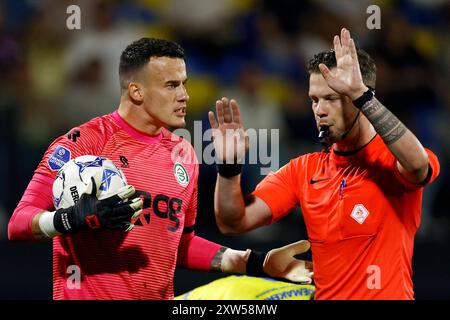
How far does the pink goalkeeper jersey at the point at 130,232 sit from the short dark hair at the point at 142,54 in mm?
289

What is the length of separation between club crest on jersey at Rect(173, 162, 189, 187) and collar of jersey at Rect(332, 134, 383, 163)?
949 millimetres

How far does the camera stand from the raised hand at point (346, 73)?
4.14 metres

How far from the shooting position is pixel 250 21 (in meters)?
8.91

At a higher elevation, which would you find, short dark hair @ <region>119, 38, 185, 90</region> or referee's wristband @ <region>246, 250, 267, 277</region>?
short dark hair @ <region>119, 38, 185, 90</region>

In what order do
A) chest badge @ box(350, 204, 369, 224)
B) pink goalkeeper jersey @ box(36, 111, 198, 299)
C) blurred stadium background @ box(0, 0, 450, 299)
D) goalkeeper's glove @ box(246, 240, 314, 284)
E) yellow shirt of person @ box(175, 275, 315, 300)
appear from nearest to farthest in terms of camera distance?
1. chest badge @ box(350, 204, 369, 224)
2. pink goalkeeper jersey @ box(36, 111, 198, 299)
3. goalkeeper's glove @ box(246, 240, 314, 284)
4. yellow shirt of person @ box(175, 275, 315, 300)
5. blurred stadium background @ box(0, 0, 450, 299)

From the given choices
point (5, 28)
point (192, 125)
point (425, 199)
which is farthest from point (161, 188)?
point (5, 28)

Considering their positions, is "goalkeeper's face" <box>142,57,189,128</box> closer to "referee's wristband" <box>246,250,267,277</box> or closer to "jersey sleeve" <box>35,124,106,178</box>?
"jersey sleeve" <box>35,124,106,178</box>

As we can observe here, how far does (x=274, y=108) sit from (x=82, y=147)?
3878 mm

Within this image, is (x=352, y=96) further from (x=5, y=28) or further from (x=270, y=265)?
(x=5, y=28)

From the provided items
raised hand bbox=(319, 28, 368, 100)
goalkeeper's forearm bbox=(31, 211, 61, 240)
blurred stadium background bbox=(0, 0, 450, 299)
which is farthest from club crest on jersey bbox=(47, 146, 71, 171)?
blurred stadium background bbox=(0, 0, 450, 299)

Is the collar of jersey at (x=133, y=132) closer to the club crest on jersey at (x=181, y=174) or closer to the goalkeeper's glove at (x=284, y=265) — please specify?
the club crest on jersey at (x=181, y=174)

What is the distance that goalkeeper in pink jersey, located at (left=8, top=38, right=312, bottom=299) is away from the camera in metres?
4.31

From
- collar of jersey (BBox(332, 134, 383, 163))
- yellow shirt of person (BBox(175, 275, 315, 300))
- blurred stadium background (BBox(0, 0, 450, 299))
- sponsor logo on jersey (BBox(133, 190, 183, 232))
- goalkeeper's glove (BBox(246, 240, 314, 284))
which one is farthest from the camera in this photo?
blurred stadium background (BBox(0, 0, 450, 299))

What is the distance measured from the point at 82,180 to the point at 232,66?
4.52m
